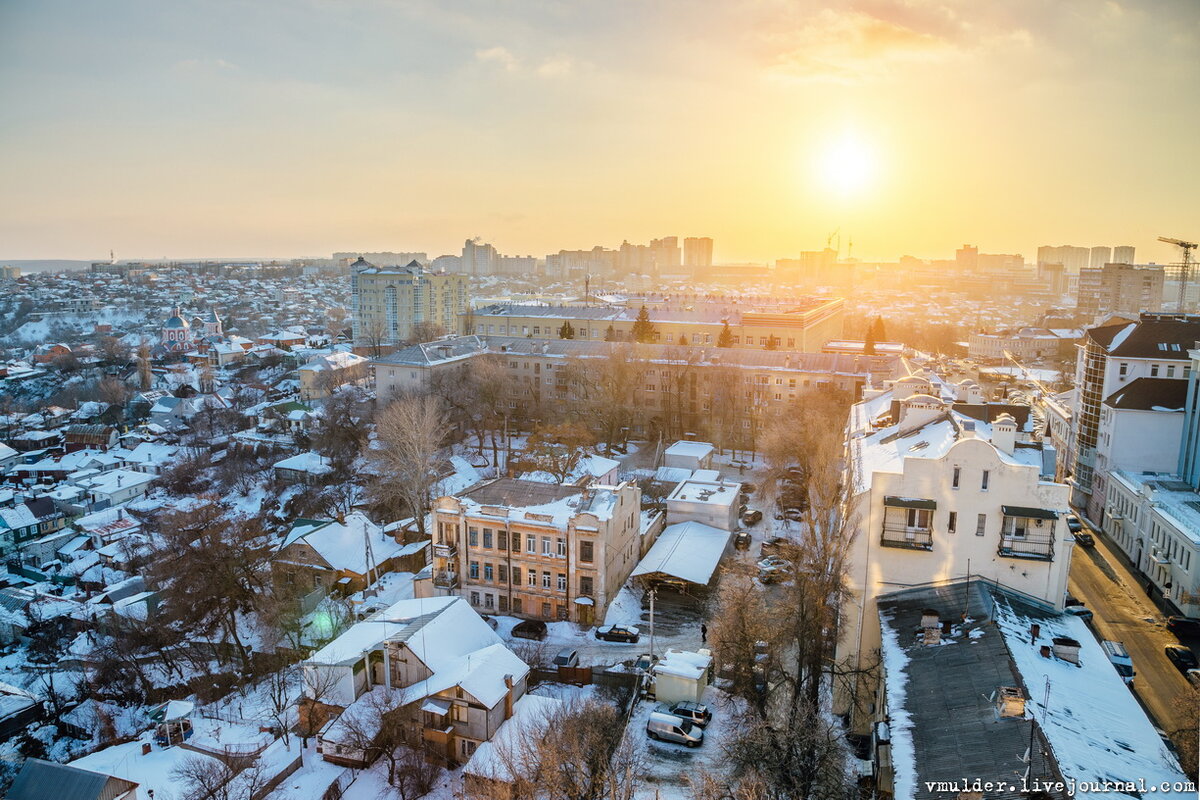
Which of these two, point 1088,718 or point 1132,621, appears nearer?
point 1088,718

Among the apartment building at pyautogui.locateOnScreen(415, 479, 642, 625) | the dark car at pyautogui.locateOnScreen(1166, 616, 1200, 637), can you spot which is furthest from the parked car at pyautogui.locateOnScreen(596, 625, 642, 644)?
the dark car at pyautogui.locateOnScreen(1166, 616, 1200, 637)

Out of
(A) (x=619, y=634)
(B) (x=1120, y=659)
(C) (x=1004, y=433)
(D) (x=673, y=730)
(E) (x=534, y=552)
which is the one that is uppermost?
(C) (x=1004, y=433)

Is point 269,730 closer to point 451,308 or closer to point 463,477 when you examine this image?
point 463,477

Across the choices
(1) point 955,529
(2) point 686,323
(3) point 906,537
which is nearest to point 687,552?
(3) point 906,537

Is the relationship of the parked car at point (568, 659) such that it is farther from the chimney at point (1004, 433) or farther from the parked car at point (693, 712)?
the chimney at point (1004, 433)

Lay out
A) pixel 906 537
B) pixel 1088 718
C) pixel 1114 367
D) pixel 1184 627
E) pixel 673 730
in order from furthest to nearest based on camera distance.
→ pixel 1114 367 < pixel 1184 627 < pixel 906 537 < pixel 673 730 < pixel 1088 718

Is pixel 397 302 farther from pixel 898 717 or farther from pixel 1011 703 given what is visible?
pixel 1011 703
